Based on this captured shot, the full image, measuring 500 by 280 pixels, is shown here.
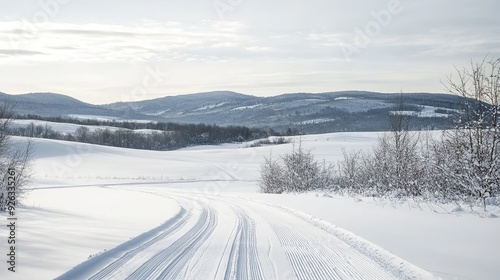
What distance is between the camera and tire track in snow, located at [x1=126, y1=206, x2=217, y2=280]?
6949 millimetres

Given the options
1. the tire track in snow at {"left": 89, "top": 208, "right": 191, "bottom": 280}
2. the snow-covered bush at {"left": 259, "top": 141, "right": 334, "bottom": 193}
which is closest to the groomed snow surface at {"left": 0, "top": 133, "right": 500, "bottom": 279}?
the tire track in snow at {"left": 89, "top": 208, "right": 191, "bottom": 280}

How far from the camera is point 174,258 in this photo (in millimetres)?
8141

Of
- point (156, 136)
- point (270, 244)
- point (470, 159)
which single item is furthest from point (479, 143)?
point (156, 136)

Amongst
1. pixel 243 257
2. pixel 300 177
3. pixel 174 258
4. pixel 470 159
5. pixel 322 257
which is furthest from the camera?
pixel 300 177

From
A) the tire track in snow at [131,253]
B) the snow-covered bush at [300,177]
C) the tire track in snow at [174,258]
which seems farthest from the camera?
the snow-covered bush at [300,177]

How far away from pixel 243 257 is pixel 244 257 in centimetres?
2

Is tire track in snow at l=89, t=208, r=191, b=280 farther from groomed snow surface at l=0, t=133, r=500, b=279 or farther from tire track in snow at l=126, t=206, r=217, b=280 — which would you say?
tire track in snow at l=126, t=206, r=217, b=280

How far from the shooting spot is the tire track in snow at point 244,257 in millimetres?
6962

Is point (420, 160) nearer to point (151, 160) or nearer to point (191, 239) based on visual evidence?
point (191, 239)

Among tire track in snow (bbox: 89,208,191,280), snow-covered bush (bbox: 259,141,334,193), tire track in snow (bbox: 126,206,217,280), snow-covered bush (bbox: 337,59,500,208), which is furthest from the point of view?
snow-covered bush (bbox: 259,141,334,193)

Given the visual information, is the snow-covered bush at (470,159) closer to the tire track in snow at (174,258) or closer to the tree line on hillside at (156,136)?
the tire track in snow at (174,258)

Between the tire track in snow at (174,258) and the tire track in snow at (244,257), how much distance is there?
78 centimetres

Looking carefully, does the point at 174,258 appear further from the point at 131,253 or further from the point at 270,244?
the point at 270,244

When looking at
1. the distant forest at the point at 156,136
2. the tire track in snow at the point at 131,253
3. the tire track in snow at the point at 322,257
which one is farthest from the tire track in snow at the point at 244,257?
the distant forest at the point at 156,136
